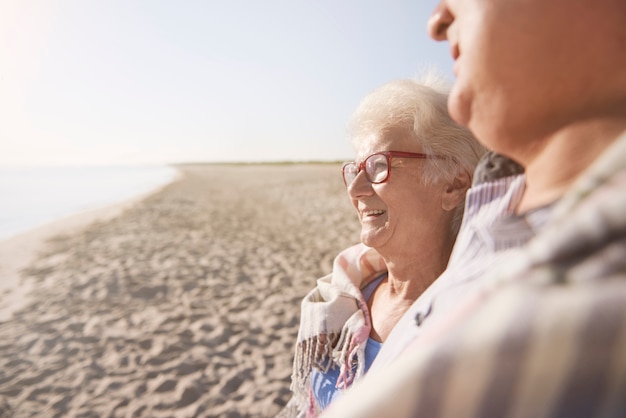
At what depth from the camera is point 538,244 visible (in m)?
0.41

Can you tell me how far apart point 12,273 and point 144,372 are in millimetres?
5231

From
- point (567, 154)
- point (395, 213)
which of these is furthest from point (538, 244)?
point (395, 213)

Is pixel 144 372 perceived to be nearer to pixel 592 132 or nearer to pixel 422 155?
pixel 422 155

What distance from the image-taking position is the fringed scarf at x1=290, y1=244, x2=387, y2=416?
1566 millimetres

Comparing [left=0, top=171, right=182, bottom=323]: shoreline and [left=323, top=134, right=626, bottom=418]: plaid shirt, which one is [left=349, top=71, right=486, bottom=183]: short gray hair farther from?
[left=0, top=171, right=182, bottom=323]: shoreline

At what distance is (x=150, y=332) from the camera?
4.22m

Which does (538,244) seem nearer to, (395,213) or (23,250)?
(395,213)

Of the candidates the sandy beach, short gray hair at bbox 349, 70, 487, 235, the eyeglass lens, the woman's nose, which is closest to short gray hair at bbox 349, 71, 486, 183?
short gray hair at bbox 349, 70, 487, 235

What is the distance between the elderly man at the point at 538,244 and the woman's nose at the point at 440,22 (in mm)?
46

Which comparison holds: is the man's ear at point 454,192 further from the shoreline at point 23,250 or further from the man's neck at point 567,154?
the shoreline at point 23,250

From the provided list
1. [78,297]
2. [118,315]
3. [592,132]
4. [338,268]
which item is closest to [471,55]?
[592,132]

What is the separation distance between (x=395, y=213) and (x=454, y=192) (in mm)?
278

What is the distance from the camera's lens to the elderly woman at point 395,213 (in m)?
1.58

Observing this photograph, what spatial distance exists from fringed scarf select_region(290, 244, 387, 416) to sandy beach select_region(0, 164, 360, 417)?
5.33 ft
